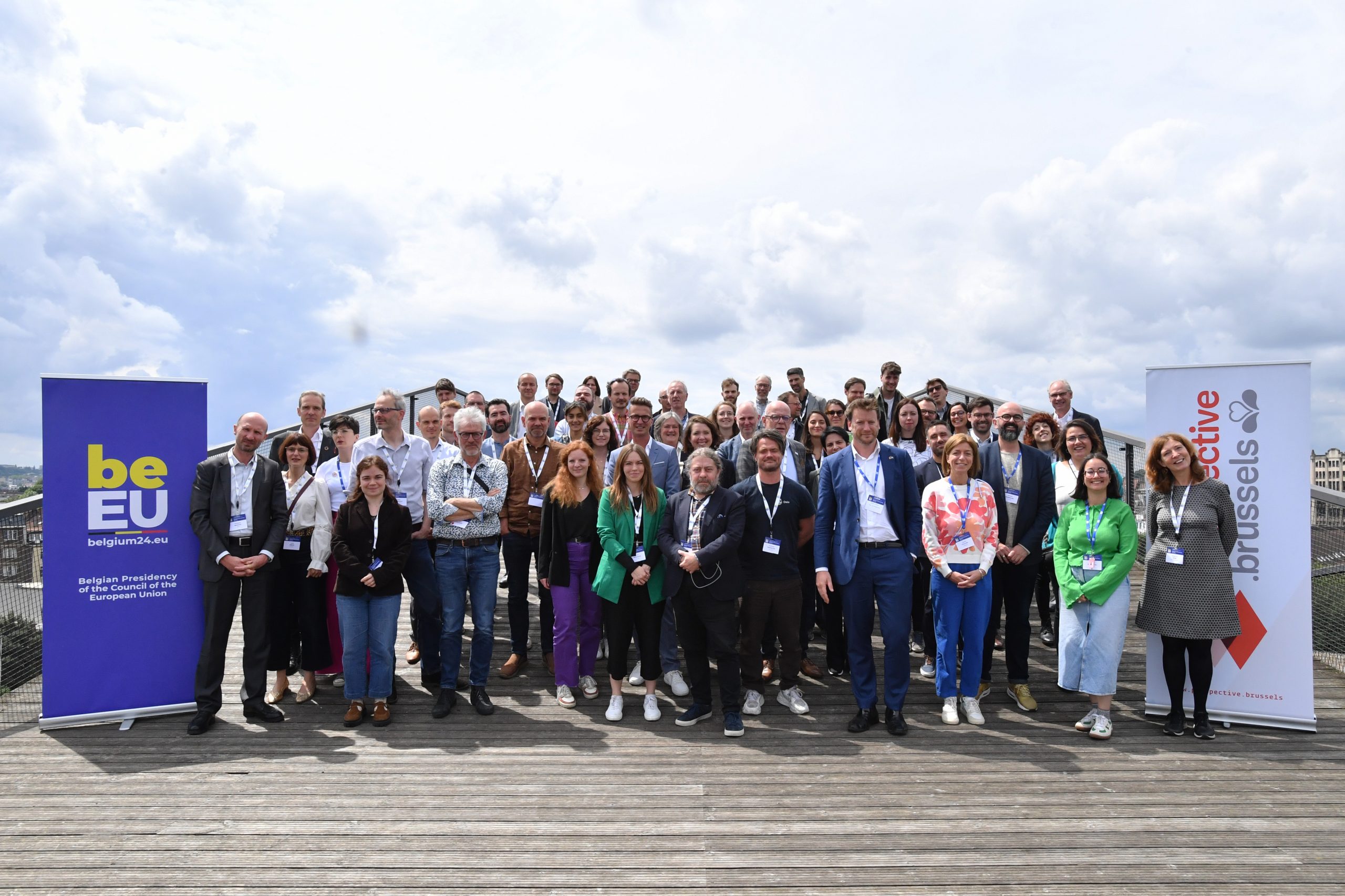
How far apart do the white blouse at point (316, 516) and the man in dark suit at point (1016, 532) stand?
174 inches

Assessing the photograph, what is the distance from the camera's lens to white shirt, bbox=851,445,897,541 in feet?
15.5

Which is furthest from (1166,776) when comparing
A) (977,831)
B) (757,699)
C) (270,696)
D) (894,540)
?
(270,696)

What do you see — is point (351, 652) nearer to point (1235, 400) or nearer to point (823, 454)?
point (823, 454)

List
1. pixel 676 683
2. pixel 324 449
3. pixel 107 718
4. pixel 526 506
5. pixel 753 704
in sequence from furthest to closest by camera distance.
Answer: pixel 324 449, pixel 526 506, pixel 676 683, pixel 753 704, pixel 107 718

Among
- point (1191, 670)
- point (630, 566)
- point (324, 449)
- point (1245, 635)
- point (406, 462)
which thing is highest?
point (324, 449)

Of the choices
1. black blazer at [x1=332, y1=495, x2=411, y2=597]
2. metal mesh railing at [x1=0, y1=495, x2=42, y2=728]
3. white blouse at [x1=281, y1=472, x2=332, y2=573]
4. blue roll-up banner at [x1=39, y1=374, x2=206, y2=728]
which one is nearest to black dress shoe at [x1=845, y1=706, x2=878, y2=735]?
black blazer at [x1=332, y1=495, x2=411, y2=597]

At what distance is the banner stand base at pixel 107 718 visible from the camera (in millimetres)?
4910

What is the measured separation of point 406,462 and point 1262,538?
5.83m

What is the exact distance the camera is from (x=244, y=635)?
500 cm

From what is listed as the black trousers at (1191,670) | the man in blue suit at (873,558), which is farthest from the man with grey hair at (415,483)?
the black trousers at (1191,670)

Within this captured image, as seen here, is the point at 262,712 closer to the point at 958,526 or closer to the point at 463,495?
the point at 463,495

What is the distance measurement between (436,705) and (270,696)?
1316 millimetres

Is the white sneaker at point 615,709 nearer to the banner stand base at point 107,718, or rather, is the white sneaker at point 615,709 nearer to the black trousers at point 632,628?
the black trousers at point 632,628

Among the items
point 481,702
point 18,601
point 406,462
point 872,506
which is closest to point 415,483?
point 406,462
